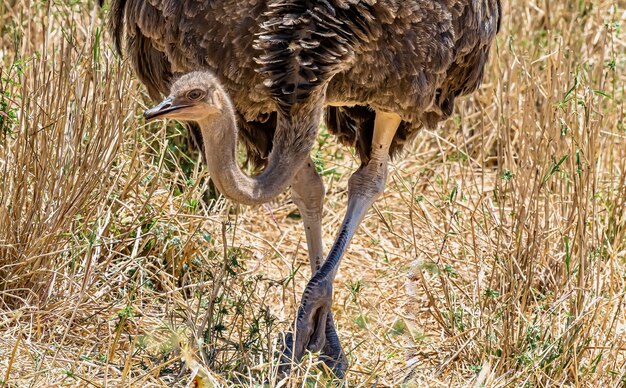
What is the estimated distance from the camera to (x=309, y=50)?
522 cm

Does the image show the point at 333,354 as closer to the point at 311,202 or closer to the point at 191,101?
the point at 311,202

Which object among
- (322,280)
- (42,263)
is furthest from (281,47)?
(42,263)

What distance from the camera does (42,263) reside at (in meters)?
5.76

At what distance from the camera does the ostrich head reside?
4.70 metres

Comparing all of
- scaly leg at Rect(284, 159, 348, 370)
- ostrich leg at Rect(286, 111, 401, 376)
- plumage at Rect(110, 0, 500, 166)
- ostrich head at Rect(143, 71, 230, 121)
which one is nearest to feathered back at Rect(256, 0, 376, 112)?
plumage at Rect(110, 0, 500, 166)

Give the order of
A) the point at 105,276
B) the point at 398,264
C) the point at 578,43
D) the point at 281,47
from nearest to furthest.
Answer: the point at 281,47
the point at 105,276
the point at 398,264
the point at 578,43

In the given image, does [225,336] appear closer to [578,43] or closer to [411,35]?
[411,35]

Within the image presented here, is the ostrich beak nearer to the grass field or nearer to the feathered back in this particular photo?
the feathered back

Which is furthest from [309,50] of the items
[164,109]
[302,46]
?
[164,109]

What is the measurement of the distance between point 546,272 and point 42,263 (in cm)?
248

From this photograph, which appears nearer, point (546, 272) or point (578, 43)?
point (546, 272)

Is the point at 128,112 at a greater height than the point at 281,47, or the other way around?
the point at 281,47

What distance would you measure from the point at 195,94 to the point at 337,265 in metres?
1.42

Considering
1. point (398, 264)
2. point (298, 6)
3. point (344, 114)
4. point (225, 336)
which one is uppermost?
point (298, 6)
